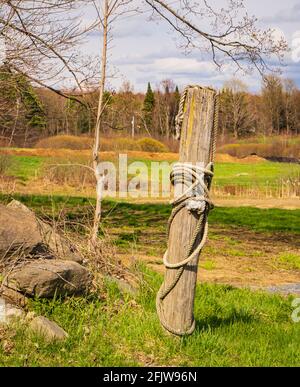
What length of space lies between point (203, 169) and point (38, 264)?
2115mm

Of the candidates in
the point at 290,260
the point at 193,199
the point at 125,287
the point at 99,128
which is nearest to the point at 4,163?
the point at 290,260

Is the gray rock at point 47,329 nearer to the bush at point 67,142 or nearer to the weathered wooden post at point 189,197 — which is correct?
the weathered wooden post at point 189,197

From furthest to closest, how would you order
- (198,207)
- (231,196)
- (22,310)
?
(231,196), (22,310), (198,207)

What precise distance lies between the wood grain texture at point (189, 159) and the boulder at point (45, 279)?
136cm

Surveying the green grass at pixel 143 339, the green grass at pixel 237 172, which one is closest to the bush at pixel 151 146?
the green grass at pixel 237 172

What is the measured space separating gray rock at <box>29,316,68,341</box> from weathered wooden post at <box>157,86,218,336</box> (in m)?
0.95

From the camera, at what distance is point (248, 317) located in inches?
266

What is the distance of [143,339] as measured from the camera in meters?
5.54

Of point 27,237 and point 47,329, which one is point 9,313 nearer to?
point 47,329

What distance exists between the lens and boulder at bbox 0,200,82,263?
21.6ft

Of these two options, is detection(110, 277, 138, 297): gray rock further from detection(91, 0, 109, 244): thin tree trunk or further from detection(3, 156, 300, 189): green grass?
detection(3, 156, 300, 189): green grass

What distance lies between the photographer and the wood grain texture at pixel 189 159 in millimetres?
5215
